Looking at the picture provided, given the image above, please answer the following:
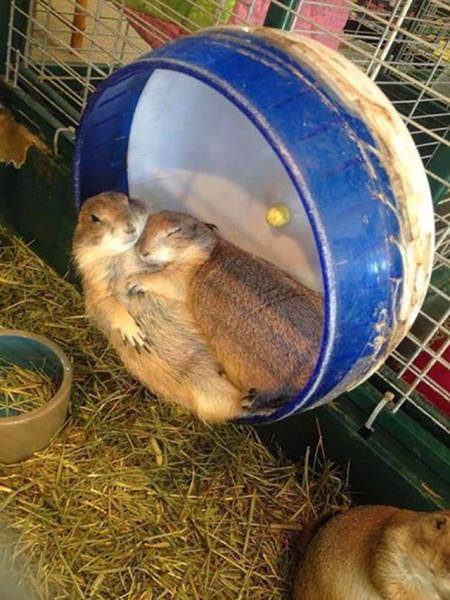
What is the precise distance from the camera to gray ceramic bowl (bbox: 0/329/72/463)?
5.58ft

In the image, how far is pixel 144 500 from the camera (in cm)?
185

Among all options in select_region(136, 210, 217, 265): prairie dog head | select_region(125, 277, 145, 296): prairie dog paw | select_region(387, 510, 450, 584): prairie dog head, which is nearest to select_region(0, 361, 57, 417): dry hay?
select_region(125, 277, 145, 296): prairie dog paw

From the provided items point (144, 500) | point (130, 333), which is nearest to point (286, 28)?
point (130, 333)

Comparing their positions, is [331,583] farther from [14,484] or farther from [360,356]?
[14,484]

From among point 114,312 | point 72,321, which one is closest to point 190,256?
point 114,312

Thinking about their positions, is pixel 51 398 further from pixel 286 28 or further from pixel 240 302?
pixel 286 28

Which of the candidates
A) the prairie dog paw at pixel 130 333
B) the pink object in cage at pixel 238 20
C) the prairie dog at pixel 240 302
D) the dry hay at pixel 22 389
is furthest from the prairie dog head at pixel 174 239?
the pink object in cage at pixel 238 20

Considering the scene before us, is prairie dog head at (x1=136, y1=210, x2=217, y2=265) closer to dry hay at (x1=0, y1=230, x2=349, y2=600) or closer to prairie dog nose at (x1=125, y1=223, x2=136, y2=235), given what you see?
prairie dog nose at (x1=125, y1=223, x2=136, y2=235)

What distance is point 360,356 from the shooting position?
1221mm

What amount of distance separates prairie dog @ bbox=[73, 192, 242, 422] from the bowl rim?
0.21m

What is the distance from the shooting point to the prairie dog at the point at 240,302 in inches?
58.7

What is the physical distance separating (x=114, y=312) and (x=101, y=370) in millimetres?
543

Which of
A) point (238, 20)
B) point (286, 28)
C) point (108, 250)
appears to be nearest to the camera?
point (108, 250)

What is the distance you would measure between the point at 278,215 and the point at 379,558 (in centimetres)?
90
